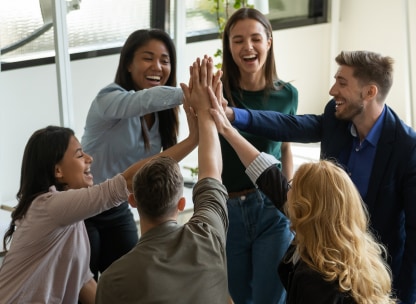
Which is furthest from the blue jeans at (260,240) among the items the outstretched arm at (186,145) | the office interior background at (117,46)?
the office interior background at (117,46)

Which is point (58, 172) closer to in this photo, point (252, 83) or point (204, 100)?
point (204, 100)

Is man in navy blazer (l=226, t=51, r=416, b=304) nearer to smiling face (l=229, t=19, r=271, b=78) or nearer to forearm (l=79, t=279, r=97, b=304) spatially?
smiling face (l=229, t=19, r=271, b=78)

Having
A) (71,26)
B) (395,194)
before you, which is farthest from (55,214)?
(71,26)

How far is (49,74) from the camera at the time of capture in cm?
381

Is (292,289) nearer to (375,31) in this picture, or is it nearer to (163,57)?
(163,57)

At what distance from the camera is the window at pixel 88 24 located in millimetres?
3682

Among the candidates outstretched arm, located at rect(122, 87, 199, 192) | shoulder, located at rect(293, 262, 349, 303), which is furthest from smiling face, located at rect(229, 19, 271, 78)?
shoulder, located at rect(293, 262, 349, 303)

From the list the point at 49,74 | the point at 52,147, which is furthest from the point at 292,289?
the point at 49,74

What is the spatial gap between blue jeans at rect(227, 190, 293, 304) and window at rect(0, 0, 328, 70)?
1.83 meters

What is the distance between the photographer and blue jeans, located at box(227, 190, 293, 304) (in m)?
2.44

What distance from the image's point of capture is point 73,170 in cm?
238

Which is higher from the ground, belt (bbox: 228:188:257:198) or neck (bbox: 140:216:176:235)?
neck (bbox: 140:216:176:235)

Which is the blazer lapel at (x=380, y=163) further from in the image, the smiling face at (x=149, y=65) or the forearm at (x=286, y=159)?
the smiling face at (x=149, y=65)

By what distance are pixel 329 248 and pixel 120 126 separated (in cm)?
106
